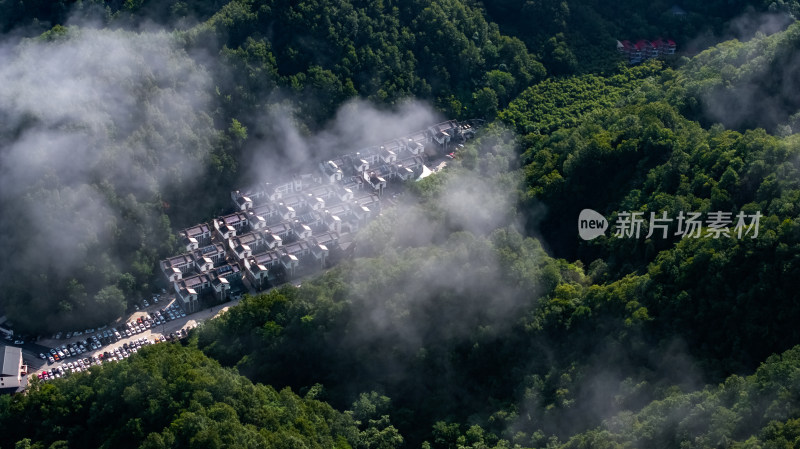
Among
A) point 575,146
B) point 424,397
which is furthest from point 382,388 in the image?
point 575,146

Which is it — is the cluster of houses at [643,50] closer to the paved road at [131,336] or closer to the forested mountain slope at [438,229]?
the forested mountain slope at [438,229]

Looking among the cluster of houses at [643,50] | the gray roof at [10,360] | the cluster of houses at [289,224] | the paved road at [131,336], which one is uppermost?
the cluster of houses at [643,50]

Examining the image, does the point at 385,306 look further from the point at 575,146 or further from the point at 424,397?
the point at 575,146

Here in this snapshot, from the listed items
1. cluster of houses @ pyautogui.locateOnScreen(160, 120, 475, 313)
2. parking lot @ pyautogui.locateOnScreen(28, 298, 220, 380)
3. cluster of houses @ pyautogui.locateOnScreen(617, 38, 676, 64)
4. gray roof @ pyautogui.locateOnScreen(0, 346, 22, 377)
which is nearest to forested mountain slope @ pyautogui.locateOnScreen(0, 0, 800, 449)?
parking lot @ pyautogui.locateOnScreen(28, 298, 220, 380)

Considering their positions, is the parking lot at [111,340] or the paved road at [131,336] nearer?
the parking lot at [111,340]

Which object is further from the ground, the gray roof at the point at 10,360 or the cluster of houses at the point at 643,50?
the cluster of houses at the point at 643,50

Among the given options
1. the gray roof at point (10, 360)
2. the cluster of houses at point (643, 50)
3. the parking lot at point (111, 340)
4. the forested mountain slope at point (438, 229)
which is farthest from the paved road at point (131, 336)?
the cluster of houses at point (643, 50)

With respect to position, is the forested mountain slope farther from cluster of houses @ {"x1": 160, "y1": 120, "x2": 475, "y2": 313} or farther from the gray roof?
the gray roof

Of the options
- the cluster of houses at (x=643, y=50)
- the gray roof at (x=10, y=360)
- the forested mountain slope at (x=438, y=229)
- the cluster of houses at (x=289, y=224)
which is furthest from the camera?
the cluster of houses at (x=643, y=50)
